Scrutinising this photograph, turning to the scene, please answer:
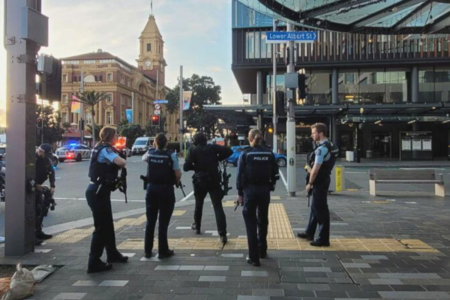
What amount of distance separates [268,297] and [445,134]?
39.2m

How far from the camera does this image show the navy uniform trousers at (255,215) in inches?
195

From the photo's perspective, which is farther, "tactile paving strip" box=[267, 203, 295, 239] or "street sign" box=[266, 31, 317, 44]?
"street sign" box=[266, 31, 317, 44]

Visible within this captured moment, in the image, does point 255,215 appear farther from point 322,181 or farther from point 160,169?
point 160,169

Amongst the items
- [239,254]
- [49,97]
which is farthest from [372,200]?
[49,97]

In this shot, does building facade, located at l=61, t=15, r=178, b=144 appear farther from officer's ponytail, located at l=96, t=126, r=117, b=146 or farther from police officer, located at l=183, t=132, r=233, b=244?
officer's ponytail, located at l=96, t=126, r=117, b=146

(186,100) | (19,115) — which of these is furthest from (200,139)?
(186,100)

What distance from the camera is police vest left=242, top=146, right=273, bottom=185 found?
505 cm

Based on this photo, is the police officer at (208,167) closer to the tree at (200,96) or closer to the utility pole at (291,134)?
the utility pole at (291,134)

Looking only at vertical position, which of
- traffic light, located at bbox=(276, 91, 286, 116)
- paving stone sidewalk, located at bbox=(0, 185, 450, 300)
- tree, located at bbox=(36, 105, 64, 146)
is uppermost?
tree, located at bbox=(36, 105, 64, 146)

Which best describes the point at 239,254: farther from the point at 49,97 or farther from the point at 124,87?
the point at 124,87

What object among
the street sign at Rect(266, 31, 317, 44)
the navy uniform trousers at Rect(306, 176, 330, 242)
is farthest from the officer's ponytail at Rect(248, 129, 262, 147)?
the street sign at Rect(266, 31, 317, 44)

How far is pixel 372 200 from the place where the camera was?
10672 millimetres

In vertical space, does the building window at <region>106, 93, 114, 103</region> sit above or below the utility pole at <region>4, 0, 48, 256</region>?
above

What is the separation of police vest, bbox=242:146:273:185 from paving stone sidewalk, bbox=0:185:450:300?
3.61 ft
